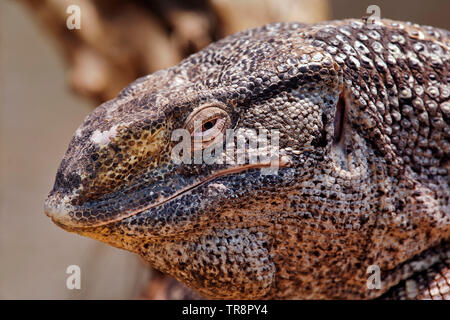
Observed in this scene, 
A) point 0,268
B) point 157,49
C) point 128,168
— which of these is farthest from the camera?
point 0,268

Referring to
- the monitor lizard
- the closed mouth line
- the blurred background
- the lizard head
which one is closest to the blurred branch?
the blurred background

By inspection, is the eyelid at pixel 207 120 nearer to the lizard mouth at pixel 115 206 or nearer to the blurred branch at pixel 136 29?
the lizard mouth at pixel 115 206

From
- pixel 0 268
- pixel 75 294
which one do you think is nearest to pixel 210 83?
pixel 75 294

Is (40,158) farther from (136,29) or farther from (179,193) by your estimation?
(179,193)

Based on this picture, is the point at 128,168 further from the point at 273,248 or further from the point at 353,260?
the point at 353,260

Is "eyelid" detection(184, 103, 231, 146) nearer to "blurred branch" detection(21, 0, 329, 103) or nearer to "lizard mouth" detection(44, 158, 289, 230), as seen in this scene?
"lizard mouth" detection(44, 158, 289, 230)

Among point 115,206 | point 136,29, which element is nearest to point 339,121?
point 115,206

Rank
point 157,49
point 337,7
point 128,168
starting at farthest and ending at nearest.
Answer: point 337,7, point 157,49, point 128,168
